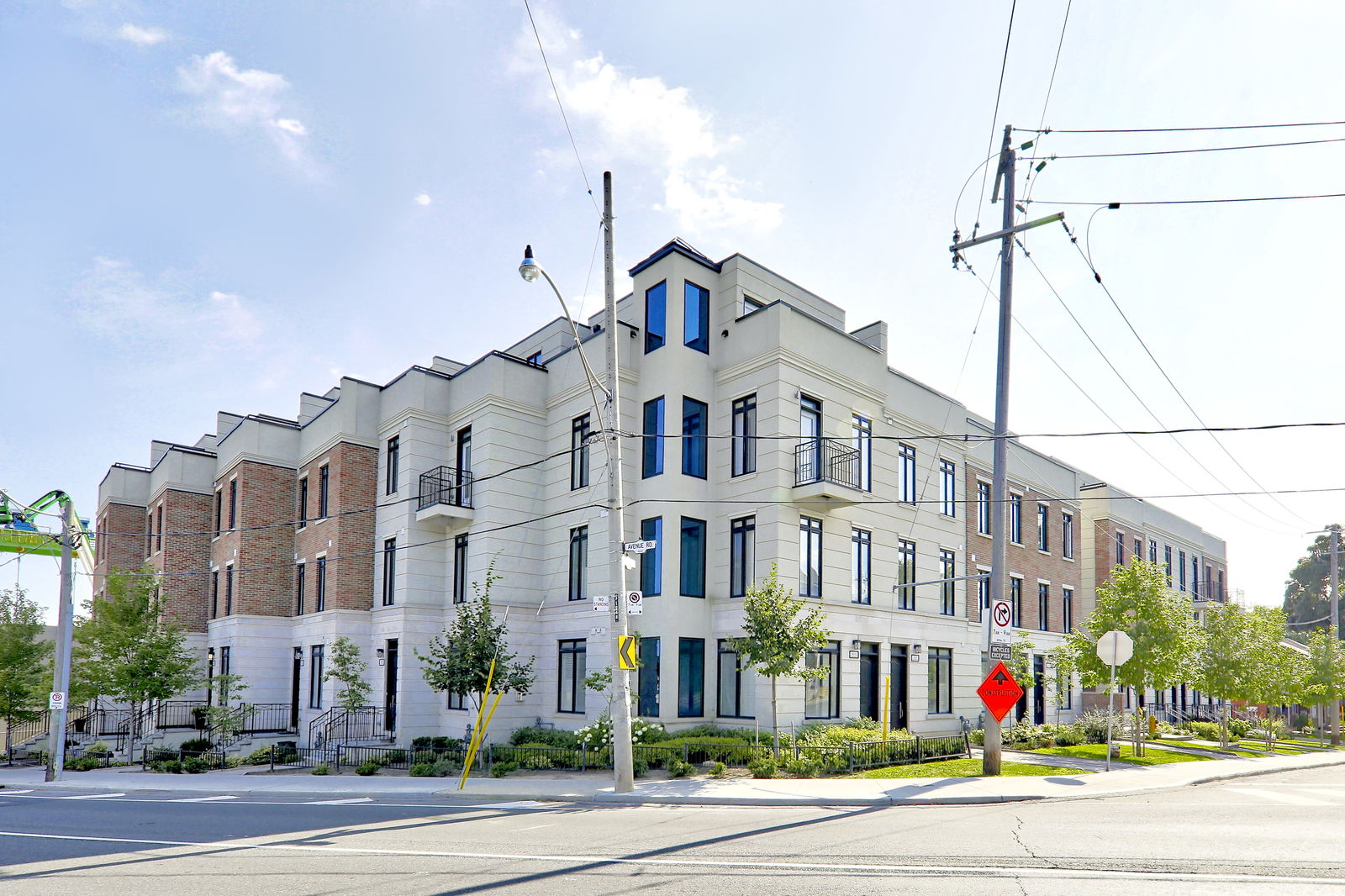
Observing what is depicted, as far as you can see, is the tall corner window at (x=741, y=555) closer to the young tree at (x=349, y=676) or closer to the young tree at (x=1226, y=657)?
the young tree at (x=349, y=676)

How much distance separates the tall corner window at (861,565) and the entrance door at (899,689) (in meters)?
2.15

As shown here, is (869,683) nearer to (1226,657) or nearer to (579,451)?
(579,451)

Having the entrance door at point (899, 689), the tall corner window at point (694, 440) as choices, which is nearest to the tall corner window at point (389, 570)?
the tall corner window at point (694, 440)

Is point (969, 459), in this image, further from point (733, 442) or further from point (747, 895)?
point (747, 895)

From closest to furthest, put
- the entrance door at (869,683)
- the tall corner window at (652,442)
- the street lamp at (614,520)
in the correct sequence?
the street lamp at (614,520) → the tall corner window at (652,442) → the entrance door at (869,683)

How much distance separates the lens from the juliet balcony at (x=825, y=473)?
24.0 m

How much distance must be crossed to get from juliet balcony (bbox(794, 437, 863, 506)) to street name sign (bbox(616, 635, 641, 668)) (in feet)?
27.2

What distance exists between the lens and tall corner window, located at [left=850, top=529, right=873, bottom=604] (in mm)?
26484

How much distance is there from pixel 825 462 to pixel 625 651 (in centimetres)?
976

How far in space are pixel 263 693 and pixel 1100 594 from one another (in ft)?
87.9

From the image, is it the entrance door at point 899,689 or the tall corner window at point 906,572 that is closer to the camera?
the entrance door at point 899,689

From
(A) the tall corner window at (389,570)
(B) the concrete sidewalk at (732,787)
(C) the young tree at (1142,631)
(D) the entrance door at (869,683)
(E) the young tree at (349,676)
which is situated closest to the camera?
(B) the concrete sidewalk at (732,787)

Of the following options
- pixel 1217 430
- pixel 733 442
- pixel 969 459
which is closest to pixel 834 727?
pixel 733 442

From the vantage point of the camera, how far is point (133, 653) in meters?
29.2
